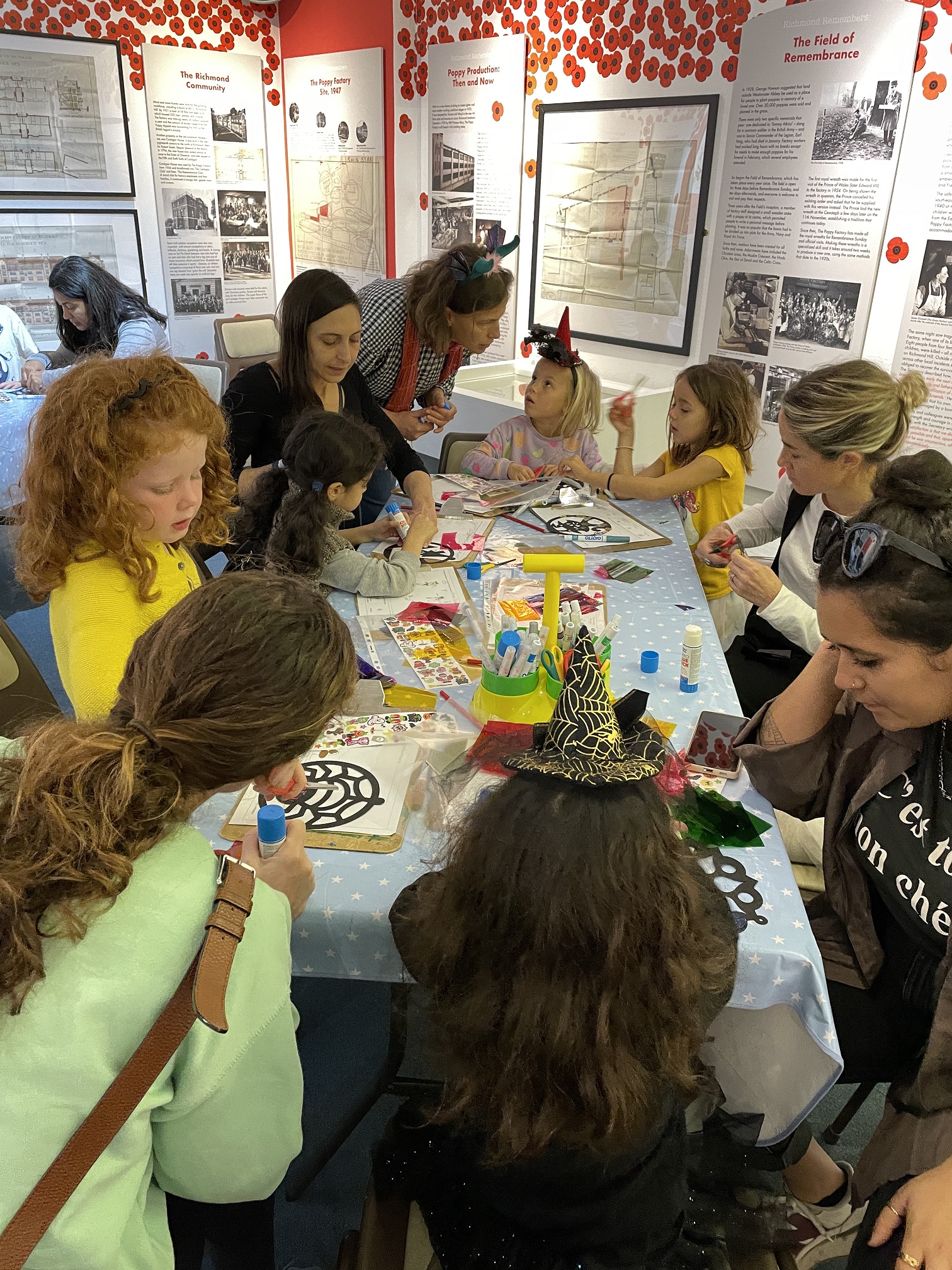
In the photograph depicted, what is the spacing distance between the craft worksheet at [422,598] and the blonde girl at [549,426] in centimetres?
102

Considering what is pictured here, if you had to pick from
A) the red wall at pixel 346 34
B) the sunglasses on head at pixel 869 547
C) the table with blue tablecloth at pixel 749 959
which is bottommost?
the table with blue tablecloth at pixel 749 959

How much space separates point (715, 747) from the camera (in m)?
1.65

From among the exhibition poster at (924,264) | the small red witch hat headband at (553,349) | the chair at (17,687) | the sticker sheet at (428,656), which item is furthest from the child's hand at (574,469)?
the chair at (17,687)

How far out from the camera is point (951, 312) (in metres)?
3.46

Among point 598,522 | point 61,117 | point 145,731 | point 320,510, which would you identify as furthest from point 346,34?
point 145,731

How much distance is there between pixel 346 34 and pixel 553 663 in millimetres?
5548

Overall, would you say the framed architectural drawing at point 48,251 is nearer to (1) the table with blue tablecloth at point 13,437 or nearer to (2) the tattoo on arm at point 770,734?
(1) the table with blue tablecloth at point 13,437

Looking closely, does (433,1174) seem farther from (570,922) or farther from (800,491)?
(800,491)

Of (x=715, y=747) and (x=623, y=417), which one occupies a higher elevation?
(x=623, y=417)

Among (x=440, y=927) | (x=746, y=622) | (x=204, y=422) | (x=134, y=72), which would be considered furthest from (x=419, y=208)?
(x=440, y=927)

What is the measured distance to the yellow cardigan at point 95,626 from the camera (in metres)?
1.50

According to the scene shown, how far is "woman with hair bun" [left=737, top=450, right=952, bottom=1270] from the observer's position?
1217 millimetres

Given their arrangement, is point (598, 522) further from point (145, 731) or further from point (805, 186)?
point (145, 731)

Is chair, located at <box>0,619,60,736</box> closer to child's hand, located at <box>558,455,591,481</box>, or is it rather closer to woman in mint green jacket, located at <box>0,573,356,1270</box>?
woman in mint green jacket, located at <box>0,573,356,1270</box>
